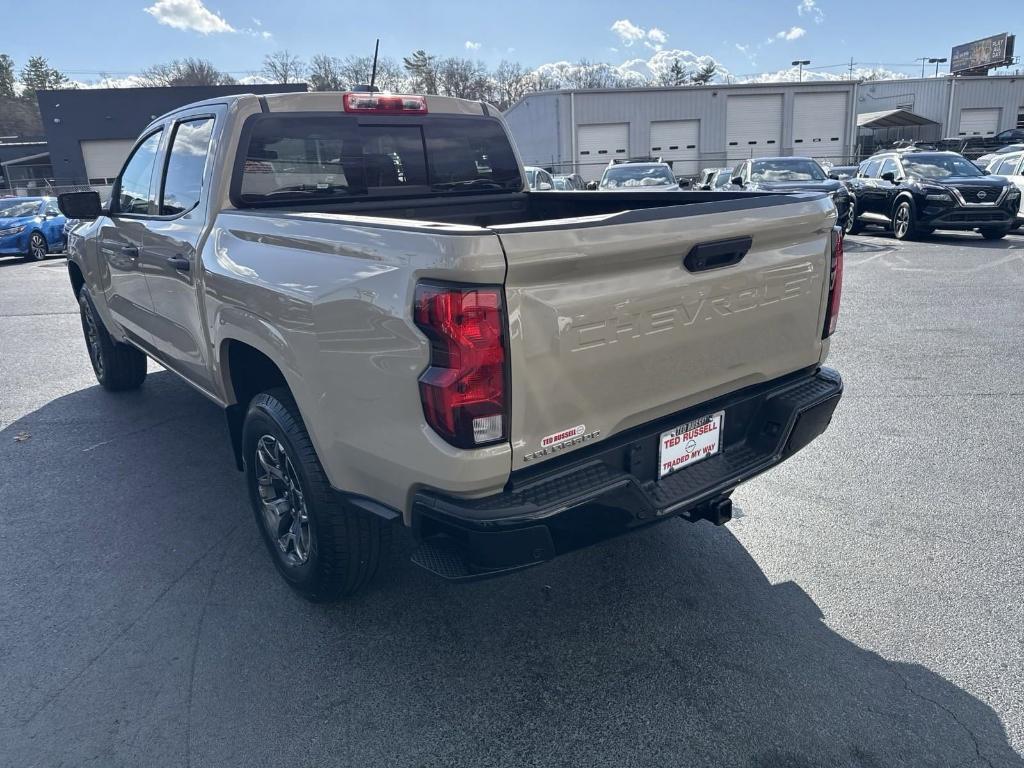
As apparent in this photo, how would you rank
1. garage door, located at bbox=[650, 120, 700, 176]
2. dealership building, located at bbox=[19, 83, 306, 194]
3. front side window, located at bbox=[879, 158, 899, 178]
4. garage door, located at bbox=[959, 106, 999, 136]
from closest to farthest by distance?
front side window, located at bbox=[879, 158, 899, 178] < garage door, located at bbox=[650, 120, 700, 176] < dealership building, located at bbox=[19, 83, 306, 194] < garage door, located at bbox=[959, 106, 999, 136]

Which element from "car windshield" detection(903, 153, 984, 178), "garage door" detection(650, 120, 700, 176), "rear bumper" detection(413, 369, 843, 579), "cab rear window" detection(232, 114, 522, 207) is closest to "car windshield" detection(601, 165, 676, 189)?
"car windshield" detection(903, 153, 984, 178)

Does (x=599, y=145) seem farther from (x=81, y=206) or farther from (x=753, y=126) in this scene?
(x=81, y=206)

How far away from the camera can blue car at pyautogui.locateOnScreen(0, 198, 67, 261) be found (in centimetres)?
1727

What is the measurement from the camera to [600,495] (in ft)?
7.75

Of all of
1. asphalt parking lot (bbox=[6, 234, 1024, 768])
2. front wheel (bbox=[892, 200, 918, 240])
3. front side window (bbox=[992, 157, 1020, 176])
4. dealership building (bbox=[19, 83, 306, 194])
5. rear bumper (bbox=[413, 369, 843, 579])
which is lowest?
asphalt parking lot (bbox=[6, 234, 1024, 768])

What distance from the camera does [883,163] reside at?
1630cm

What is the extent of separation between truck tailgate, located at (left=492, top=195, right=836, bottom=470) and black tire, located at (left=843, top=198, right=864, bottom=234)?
15110 mm

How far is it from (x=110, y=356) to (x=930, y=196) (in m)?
14.4

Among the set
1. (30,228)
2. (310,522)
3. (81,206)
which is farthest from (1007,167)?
(30,228)

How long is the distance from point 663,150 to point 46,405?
40580 mm

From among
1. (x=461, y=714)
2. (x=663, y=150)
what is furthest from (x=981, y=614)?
(x=663, y=150)

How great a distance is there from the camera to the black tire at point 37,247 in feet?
58.2

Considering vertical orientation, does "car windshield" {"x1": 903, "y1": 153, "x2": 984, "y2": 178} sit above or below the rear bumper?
above

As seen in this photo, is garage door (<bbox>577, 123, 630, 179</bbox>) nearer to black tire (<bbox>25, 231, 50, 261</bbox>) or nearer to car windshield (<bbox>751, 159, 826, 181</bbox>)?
car windshield (<bbox>751, 159, 826, 181</bbox>)
